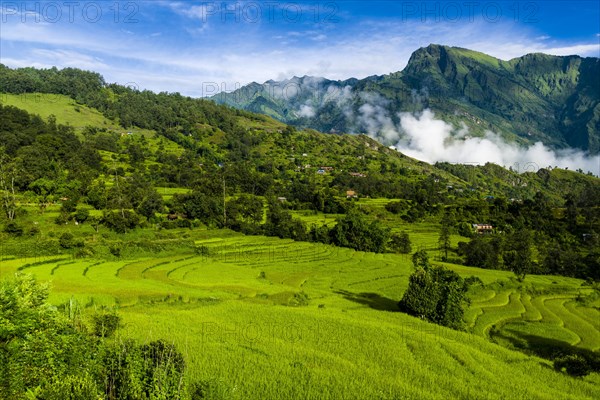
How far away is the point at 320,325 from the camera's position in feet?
105

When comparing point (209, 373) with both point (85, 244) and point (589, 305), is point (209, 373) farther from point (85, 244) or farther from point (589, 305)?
point (589, 305)

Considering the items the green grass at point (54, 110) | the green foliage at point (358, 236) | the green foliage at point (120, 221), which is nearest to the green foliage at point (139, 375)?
the green foliage at point (120, 221)

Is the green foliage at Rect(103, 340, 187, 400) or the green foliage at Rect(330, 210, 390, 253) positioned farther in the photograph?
the green foliage at Rect(330, 210, 390, 253)

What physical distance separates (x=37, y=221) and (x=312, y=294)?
2290 inches

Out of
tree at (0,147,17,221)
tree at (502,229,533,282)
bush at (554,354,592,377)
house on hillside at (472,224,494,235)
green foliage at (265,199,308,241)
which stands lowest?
tree at (502,229,533,282)

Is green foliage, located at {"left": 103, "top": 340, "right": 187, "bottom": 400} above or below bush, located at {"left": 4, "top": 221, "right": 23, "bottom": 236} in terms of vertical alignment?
above

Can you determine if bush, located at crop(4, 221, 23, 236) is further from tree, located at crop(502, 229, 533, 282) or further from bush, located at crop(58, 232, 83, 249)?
tree, located at crop(502, 229, 533, 282)

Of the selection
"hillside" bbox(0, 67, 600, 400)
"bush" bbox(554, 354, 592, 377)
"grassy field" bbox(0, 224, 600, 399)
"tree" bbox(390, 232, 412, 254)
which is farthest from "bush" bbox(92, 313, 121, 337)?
"tree" bbox(390, 232, 412, 254)

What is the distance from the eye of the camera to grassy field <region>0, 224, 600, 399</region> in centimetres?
2233

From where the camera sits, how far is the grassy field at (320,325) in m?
22.3

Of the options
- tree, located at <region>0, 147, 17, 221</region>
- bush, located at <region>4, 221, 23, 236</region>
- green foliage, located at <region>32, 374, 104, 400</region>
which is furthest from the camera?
tree, located at <region>0, 147, 17, 221</region>

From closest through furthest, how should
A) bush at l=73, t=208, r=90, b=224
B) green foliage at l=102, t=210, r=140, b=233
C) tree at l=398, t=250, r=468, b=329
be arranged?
tree at l=398, t=250, r=468, b=329
green foliage at l=102, t=210, r=140, b=233
bush at l=73, t=208, r=90, b=224

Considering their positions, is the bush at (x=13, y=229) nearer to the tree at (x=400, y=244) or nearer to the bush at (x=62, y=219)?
the bush at (x=62, y=219)

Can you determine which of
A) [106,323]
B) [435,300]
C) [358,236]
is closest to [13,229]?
[106,323]
